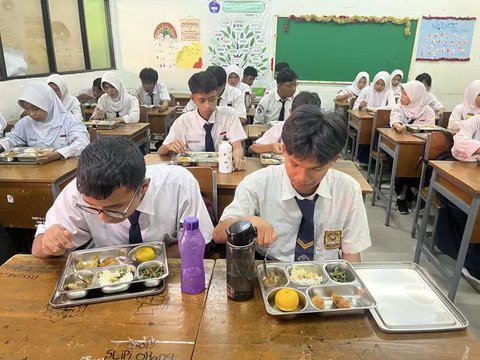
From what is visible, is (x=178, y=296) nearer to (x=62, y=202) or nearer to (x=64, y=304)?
(x=64, y=304)

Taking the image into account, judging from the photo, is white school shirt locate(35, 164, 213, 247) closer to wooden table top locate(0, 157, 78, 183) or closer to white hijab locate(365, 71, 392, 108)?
wooden table top locate(0, 157, 78, 183)

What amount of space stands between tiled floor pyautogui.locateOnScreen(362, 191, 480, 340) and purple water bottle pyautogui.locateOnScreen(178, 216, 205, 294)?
182 cm

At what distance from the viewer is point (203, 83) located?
2.44 meters

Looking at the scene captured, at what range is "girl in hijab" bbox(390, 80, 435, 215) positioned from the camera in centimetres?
376

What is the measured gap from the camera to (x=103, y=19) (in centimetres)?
615

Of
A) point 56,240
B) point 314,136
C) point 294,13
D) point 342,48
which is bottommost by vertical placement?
point 56,240

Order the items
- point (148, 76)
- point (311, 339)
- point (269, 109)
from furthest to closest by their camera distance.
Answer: point (148, 76)
point (269, 109)
point (311, 339)

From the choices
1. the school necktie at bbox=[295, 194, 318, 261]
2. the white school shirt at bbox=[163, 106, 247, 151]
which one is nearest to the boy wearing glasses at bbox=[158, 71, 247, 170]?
the white school shirt at bbox=[163, 106, 247, 151]

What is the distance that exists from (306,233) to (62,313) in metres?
0.84

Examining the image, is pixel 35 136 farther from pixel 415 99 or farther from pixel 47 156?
pixel 415 99

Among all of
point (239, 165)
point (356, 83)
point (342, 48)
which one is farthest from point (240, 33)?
point (239, 165)

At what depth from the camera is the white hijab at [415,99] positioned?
403cm

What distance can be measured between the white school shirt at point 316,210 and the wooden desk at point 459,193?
1.01 m

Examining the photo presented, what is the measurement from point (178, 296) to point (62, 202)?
1.96 ft
